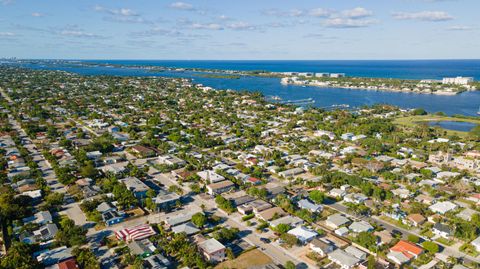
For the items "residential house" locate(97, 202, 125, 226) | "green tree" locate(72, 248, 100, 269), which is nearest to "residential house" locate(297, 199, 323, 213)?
"residential house" locate(97, 202, 125, 226)

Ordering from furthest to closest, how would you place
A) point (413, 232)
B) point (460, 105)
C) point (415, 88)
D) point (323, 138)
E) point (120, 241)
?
point (415, 88), point (460, 105), point (323, 138), point (413, 232), point (120, 241)

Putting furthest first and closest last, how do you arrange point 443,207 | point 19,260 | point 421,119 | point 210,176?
point 421,119 → point 210,176 → point 443,207 → point 19,260

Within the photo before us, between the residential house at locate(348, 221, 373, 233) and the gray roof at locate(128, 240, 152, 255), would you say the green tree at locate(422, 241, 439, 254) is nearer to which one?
the residential house at locate(348, 221, 373, 233)

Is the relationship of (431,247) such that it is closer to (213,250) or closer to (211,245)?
(213,250)

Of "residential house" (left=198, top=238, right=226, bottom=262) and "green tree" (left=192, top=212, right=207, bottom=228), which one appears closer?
"residential house" (left=198, top=238, right=226, bottom=262)

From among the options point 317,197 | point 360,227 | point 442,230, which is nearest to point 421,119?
point 442,230

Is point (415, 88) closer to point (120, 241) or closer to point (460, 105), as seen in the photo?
point (460, 105)

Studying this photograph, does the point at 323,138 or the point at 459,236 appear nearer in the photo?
the point at 459,236

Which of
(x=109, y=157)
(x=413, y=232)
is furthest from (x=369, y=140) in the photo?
(x=109, y=157)

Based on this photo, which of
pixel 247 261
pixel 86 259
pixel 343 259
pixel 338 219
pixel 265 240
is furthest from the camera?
pixel 338 219
